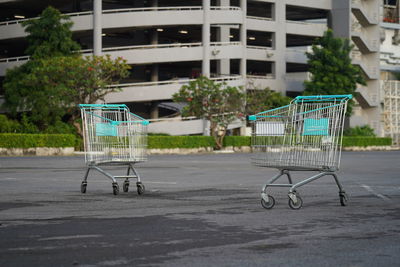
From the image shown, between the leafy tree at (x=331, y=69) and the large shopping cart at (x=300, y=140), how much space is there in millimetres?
50620

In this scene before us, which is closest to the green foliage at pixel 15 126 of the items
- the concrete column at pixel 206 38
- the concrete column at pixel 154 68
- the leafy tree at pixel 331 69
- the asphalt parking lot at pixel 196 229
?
the concrete column at pixel 154 68

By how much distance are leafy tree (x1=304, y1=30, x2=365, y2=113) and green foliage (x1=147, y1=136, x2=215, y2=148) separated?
1504 cm

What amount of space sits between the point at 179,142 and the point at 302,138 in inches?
1439

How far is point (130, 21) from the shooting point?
177 ft

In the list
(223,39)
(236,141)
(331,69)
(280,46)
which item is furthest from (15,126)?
(331,69)

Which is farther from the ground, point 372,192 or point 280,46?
point 280,46

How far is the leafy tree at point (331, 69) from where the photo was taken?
60.8 meters

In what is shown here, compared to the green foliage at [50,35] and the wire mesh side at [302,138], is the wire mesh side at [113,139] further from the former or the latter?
the green foliage at [50,35]

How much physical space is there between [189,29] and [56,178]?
152 feet

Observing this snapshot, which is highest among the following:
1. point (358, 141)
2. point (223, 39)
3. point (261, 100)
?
point (223, 39)

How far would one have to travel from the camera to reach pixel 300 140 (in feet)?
34.3

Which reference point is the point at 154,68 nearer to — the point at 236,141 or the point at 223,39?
the point at 223,39

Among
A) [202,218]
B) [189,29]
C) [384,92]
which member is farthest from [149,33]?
[202,218]

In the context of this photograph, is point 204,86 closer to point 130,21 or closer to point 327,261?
point 130,21
